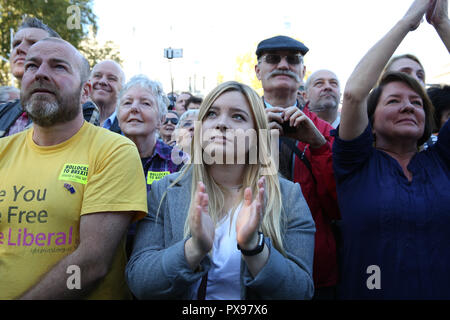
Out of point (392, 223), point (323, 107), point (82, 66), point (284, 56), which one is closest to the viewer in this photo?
point (392, 223)

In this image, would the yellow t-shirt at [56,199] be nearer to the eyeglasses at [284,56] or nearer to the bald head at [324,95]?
the eyeglasses at [284,56]

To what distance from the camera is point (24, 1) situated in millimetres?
16141

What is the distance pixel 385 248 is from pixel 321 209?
1.80ft

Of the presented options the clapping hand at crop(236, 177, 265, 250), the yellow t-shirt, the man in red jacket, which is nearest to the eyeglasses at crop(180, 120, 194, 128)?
the man in red jacket

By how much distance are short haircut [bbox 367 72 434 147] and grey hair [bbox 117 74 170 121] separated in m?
1.76

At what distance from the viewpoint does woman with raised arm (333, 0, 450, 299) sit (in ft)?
6.40

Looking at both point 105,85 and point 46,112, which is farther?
point 105,85

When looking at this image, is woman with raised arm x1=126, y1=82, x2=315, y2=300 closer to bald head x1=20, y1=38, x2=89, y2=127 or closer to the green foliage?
bald head x1=20, y1=38, x2=89, y2=127

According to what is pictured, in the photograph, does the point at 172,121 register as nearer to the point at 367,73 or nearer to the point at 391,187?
the point at 367,73

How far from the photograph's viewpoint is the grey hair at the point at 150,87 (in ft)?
10.3

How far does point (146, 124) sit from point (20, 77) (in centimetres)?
121

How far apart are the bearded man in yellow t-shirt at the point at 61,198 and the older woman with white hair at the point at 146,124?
779mm

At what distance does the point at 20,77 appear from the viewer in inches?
122

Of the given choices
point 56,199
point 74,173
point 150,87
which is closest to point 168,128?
point 150,87
